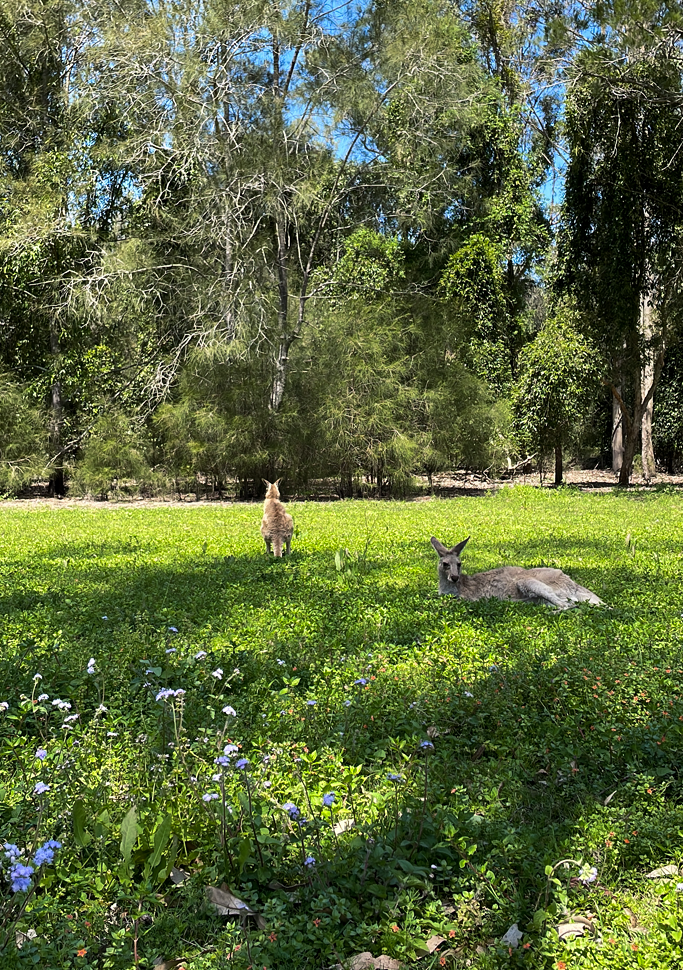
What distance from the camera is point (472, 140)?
26797 millimetres

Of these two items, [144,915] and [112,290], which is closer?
[144,915]

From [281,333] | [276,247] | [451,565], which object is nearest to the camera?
[451,565]

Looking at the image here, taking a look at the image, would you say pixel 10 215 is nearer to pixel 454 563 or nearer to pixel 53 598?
pixel 53 598

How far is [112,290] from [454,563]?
1795 centimetres

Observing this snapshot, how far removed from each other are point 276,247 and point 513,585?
21008mm

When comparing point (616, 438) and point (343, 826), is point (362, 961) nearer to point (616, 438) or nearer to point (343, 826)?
point (343, 826)

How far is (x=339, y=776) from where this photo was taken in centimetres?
344

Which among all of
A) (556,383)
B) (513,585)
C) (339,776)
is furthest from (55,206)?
(339,776)

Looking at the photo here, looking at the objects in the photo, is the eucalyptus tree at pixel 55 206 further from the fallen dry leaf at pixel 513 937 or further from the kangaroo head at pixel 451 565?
the fallen dry leaf at pixel 513 937

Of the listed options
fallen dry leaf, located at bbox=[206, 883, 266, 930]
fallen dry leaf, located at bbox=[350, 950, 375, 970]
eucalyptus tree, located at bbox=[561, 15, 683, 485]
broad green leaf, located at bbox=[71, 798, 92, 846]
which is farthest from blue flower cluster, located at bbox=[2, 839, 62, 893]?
eucalyptus tree, located at bbox=[561, 15, 683, 485]

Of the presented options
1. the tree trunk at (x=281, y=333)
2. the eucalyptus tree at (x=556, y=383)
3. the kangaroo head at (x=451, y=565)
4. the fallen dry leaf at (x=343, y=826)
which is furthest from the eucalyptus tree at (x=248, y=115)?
the fallen dry leaf at (x=343, y=826)

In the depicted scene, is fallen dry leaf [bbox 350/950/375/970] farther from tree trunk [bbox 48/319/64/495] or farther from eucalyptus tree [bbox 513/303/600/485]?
tree trunk [bbox 48/319/64/495]

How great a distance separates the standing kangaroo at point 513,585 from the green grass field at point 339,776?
12.5 inches

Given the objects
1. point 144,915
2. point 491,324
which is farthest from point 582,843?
point 491,324
